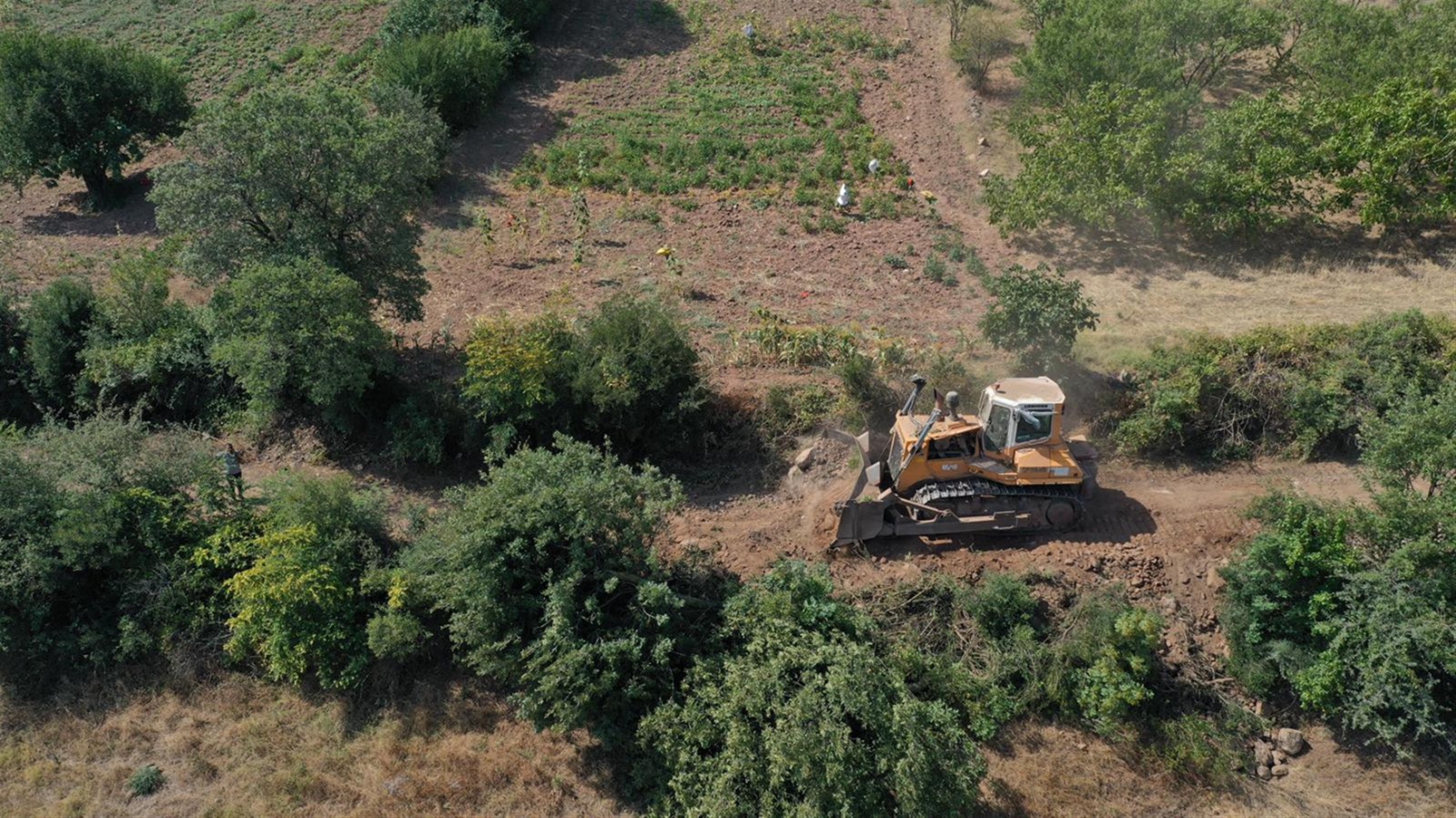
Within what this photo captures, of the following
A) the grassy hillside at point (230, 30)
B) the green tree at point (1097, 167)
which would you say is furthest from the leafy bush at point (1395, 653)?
the grassy hillside at point (230, 30)

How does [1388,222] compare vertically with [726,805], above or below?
above

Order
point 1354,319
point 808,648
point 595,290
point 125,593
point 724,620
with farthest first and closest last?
point 595,290 < point 1354,319 < point 125,593 < point 724,620 < point 808,648

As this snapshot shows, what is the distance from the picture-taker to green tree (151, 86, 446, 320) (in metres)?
20.1

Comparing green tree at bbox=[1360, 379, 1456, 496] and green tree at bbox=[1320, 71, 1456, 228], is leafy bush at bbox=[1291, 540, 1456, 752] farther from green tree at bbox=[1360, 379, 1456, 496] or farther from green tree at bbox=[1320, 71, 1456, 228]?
green tree at bbox=[1320, 71, 1456, 228]

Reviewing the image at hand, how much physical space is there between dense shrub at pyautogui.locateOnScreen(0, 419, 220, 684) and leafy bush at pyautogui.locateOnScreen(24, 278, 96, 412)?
236 inches

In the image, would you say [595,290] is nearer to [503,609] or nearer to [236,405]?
[236,405]

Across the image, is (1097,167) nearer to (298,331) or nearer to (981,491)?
(981,491)

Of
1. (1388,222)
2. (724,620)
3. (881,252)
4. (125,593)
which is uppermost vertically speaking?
(1388,222)

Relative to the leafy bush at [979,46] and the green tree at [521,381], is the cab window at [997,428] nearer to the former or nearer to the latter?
the green tree at [521,381]

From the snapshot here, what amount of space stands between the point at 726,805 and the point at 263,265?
14.2m

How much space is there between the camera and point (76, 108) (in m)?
29.3

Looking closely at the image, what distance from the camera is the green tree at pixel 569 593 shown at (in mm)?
13875

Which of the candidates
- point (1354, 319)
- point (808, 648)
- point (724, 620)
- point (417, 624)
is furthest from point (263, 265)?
point (1354, 319)

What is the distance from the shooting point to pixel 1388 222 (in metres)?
22.4
